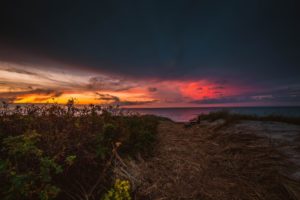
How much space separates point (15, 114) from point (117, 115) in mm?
2826

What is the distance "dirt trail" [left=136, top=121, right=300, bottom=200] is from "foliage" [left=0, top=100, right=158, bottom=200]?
0.73 m

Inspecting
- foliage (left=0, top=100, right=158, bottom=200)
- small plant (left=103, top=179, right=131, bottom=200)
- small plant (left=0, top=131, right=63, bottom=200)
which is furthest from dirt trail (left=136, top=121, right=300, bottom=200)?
small plant (left=0, top=131, right=63, bottom=200)

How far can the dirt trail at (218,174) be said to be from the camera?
2803 millimetres

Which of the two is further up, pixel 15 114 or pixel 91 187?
pixel 15 114

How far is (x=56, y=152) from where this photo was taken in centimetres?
266

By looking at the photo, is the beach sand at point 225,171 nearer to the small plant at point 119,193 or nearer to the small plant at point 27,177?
the small plant at point 119,193

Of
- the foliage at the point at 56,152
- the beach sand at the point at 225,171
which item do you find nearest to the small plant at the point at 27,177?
the foliage at the point at 56,152

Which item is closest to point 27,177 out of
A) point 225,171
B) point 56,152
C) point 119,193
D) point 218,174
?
point 56,152

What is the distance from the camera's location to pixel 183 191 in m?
2.90

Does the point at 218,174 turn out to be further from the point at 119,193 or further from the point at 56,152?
the point at 56,152

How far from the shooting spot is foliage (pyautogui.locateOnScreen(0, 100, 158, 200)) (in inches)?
77.9

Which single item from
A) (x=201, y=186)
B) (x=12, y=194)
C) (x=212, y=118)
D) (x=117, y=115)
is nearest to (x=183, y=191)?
(x=201, y=186)

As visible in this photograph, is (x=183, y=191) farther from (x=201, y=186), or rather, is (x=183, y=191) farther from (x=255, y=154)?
(x=255, y=154)

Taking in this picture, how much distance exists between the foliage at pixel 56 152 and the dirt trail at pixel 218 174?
28.6 inches
